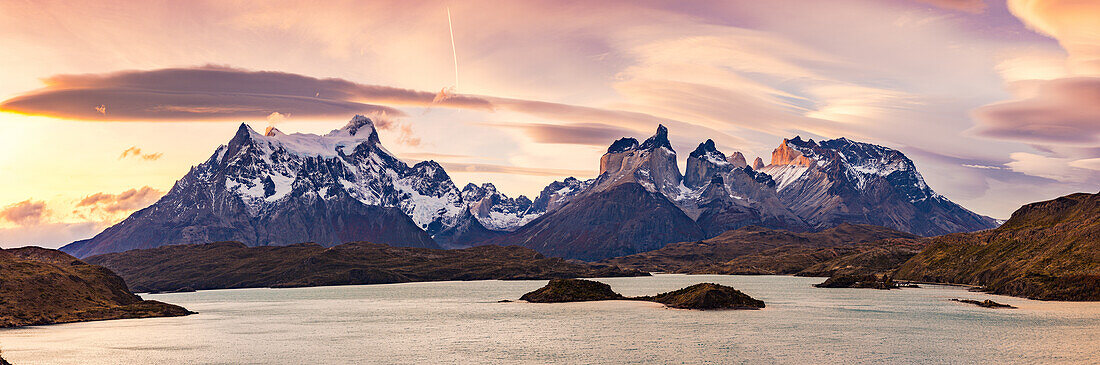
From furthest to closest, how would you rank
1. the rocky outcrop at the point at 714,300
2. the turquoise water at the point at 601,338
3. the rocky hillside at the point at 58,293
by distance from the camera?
the rocky outcrop at the point at 714,300, the rocky hillside at the point at 58,293, the turquoise water at the point at 601,338

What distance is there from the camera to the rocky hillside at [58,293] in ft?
500

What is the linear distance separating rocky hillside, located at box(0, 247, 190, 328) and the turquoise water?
874 centimetres

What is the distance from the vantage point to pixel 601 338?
123 metres

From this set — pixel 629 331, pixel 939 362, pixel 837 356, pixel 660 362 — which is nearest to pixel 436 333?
pixel 629 331

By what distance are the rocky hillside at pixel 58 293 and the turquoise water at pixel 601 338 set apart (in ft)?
28.7

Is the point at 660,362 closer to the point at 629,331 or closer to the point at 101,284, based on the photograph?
the point at 629,331

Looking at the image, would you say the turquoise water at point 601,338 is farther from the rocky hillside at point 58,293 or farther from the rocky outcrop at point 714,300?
the rocky hillside at point 58,293

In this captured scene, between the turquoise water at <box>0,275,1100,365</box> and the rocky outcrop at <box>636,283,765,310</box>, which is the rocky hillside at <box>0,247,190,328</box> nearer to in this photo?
the turquoise water at <box>0,275,1100,365</box>

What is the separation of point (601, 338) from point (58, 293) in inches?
4478

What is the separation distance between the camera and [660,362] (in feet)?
317

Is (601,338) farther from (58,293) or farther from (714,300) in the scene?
(58,293)

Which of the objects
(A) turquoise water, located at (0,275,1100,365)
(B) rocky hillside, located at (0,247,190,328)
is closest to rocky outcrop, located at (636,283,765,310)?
(A) turquoise water, located at (0,275,1100,365)

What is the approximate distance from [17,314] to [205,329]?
34.0 m

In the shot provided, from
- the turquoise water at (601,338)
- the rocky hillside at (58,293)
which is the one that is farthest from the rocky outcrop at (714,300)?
the rocky hillside at (58,293)
